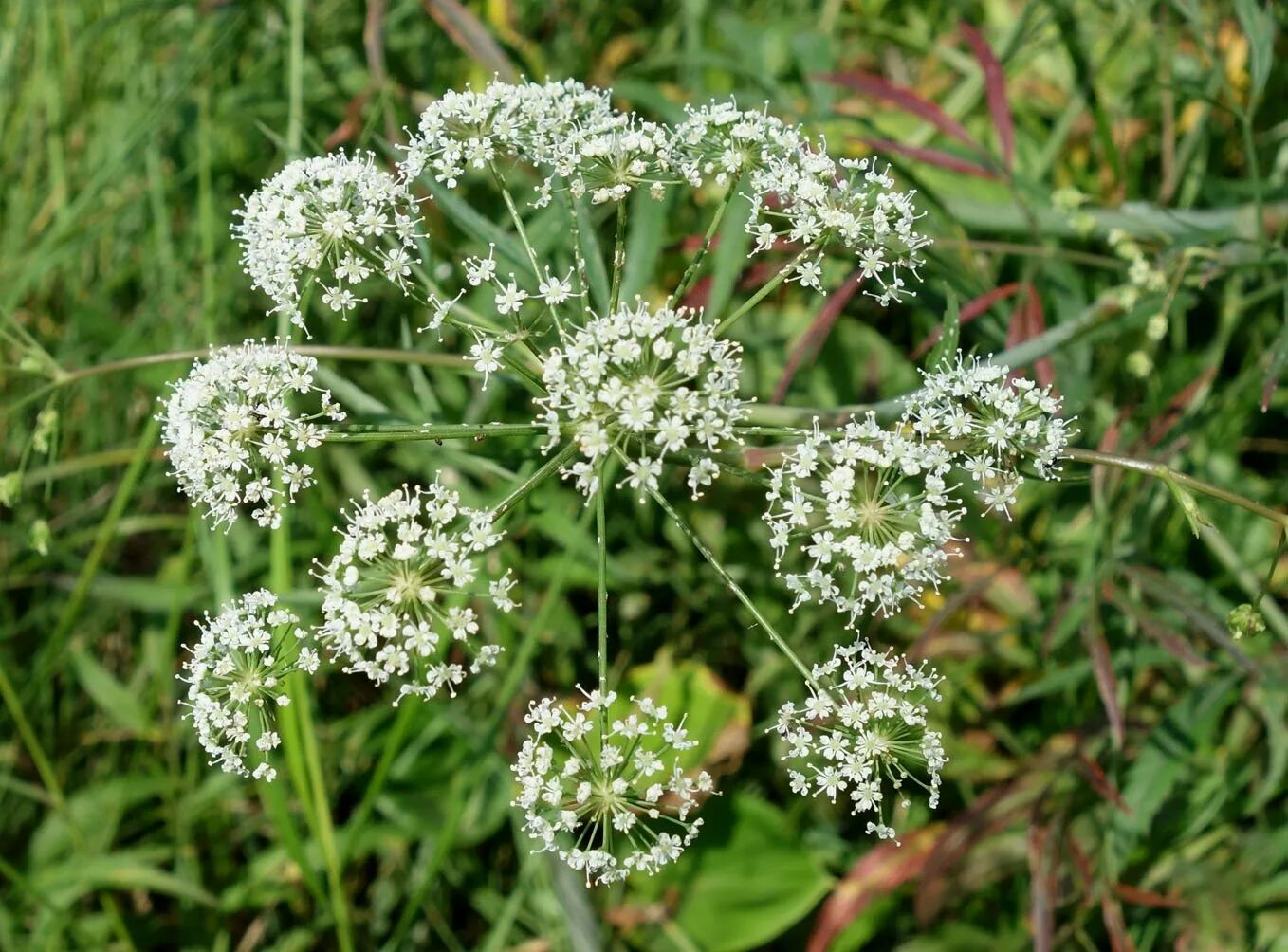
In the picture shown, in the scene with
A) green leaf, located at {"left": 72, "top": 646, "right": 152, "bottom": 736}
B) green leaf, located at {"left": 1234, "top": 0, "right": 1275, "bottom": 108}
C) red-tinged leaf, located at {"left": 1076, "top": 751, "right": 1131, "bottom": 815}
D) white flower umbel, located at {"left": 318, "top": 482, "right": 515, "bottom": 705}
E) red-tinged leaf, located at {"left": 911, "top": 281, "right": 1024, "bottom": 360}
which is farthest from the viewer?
green leaf, located at {"left": 72, "top": 646, "right": 152, "bottom": 736}

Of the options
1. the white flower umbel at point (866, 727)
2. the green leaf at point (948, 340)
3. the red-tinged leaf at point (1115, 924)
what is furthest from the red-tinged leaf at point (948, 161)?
the red-tinged leaf at point (1115, 924)

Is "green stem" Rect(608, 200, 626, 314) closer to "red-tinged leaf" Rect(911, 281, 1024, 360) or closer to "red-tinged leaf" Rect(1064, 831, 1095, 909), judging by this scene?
"red-tinged leaf" Rect(911, 281, 1024, 360)

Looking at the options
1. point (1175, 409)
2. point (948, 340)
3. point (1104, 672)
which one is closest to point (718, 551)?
Answer: point (1104, 672)

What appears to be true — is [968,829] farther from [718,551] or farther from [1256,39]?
[1256,39]

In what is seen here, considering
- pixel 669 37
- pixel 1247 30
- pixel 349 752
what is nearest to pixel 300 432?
pixel 349 752

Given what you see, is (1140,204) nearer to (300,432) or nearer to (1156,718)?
(1156,718)

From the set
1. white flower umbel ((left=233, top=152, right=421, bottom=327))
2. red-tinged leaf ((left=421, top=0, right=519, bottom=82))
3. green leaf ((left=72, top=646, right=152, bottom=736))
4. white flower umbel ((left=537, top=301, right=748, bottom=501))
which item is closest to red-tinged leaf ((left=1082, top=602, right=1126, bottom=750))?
white flower umbel ((left=537, top=301, right=748, bottom=501))
